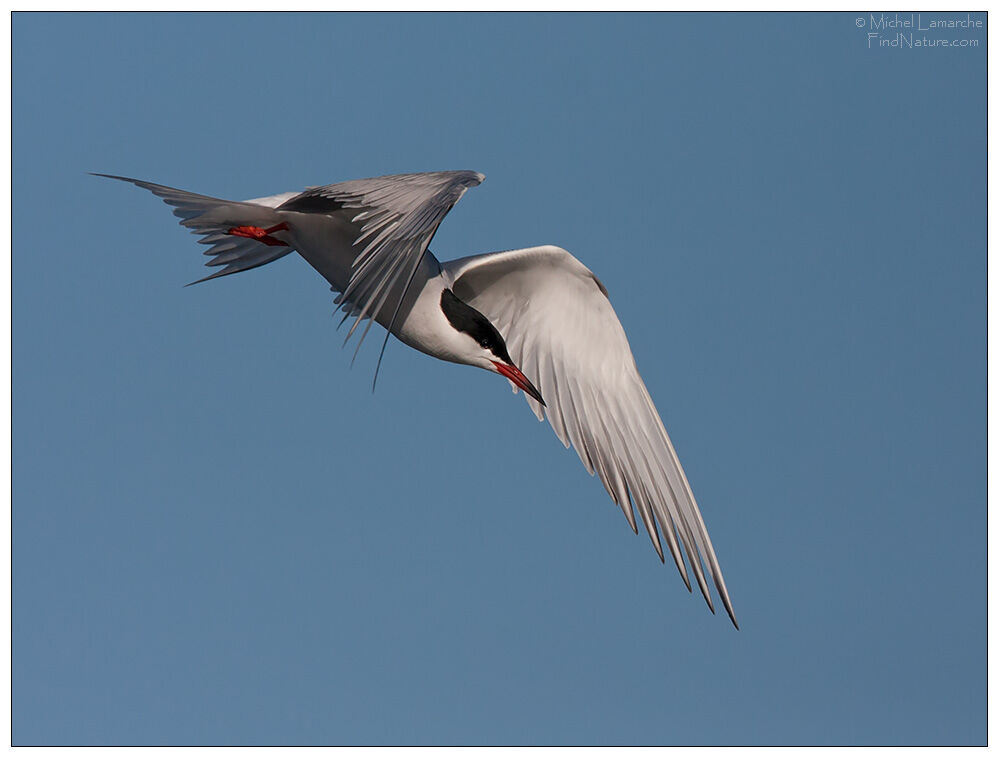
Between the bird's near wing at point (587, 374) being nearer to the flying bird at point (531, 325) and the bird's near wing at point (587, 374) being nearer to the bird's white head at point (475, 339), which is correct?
the flying bird at point (531, 325)

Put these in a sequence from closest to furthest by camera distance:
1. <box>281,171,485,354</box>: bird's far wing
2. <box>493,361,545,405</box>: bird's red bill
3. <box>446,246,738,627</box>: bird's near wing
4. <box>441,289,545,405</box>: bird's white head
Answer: <box>281,171,485,354</box>: bird's far wing
<box>441,289,545,405</box>: bird's white head
<box>493,361,545,405</box>: bird's red bill
<box>446,246,738,627</box>: bird's near wing

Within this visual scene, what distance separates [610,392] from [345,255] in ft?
7.25

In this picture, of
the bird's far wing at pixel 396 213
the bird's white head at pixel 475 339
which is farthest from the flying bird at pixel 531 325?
the bird's far wing at pixel 396 213

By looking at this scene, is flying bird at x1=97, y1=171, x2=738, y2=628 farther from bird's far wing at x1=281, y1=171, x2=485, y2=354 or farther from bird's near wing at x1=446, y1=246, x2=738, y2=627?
bird's far wing at x1=281, y1=171, x2=485, y2=354

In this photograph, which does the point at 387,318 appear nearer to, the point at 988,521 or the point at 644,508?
the point at 644,508

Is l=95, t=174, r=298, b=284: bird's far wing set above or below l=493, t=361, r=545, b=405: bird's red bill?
above

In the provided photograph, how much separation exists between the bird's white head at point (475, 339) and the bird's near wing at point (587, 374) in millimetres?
996

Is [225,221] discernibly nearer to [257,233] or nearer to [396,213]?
[257,233]

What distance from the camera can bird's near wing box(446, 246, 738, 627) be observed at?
8391 mm

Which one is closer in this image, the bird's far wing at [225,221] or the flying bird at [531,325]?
the flying bird at [531,325]

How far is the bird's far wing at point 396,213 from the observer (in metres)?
6.02

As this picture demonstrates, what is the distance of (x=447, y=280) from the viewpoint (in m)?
7.62

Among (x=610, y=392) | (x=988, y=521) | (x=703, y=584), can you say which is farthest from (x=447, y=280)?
(x=988, y=521)

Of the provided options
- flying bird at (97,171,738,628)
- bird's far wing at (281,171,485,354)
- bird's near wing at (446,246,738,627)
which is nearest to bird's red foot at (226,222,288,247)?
flying bird at (97,171,738,628)
